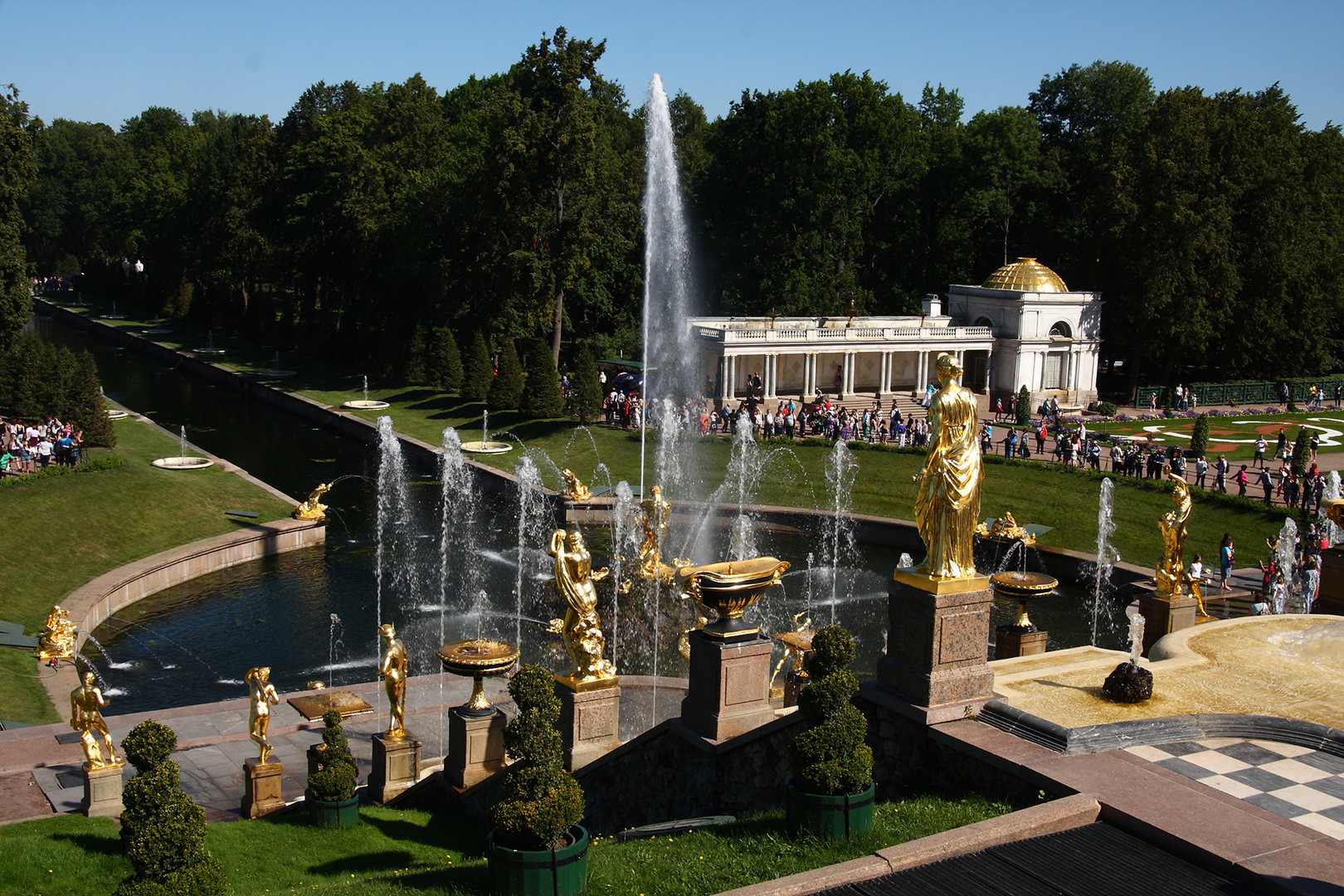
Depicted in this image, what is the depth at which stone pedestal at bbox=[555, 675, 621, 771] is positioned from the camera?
14.4 meters

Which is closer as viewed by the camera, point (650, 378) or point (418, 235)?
point (650, 378)

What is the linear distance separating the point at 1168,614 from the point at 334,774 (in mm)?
12355

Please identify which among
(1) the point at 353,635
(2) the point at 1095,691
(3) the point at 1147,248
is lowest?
(1) the point at 353,635

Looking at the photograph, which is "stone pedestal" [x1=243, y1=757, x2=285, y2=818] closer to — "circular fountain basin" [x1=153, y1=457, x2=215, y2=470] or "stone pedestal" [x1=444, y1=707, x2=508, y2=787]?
"stone pedestal" [x1=444, y1=707, x2=508, y2=787]

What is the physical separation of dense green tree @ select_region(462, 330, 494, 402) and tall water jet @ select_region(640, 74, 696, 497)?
7.41m

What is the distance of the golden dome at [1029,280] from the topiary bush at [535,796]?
174ft

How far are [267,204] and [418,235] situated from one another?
19.5 metres

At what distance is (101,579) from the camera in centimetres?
2873

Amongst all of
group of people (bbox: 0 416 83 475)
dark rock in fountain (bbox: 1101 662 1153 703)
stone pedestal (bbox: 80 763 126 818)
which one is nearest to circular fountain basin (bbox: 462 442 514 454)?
group of people (bbox: 0 416 83 475)

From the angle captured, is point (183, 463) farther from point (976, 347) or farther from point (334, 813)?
point (976, 347)

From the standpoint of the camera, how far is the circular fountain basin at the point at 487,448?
4634cm

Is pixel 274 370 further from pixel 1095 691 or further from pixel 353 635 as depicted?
pixel 1095 691

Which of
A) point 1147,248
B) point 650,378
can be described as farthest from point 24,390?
point 1147,248

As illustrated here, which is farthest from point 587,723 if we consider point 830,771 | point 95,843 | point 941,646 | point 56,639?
point 56,639
